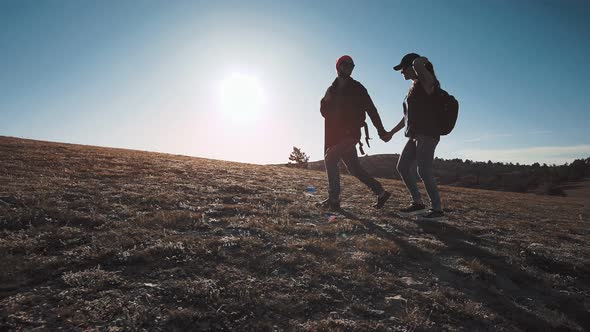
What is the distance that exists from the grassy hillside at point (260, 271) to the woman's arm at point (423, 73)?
10.7 ft

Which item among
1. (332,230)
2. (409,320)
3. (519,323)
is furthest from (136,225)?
(519,323)

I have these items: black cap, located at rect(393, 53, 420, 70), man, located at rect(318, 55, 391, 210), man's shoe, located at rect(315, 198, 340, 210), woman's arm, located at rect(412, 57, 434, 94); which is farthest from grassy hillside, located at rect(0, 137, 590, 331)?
black cap, located at rect(393, 53, 420, 70)

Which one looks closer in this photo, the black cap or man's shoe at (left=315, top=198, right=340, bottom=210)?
the black cap

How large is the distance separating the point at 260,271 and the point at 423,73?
5186 millimetres

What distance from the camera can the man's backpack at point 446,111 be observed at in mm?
6938

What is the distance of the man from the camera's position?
827 cm

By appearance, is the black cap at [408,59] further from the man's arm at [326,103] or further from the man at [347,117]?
the man's arm at [326,103]

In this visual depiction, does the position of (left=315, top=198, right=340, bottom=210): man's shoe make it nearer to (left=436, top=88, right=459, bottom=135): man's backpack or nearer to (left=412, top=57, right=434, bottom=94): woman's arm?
(left=436, top=88, right=459, bottom=135): man's backpack

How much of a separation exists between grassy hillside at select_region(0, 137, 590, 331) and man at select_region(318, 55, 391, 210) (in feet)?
4.93

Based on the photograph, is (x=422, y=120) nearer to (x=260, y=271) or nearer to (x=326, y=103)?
(x=326, y=103)

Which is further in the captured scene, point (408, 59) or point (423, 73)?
point (408, 59)

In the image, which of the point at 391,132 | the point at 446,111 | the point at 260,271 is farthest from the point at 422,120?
the point at 260,271

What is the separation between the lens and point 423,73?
6.75 meters

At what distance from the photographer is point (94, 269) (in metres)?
3.95
